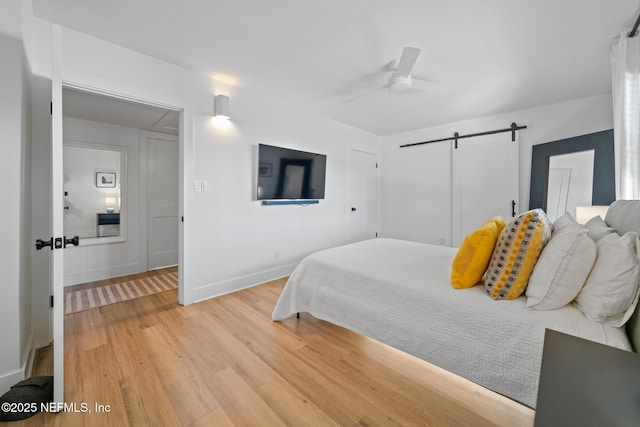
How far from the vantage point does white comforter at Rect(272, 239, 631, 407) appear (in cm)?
122

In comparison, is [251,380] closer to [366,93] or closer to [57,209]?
[57,209]

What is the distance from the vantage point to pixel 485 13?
176cm

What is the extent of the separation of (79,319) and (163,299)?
686 mm

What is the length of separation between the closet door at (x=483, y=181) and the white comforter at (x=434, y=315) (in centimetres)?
219

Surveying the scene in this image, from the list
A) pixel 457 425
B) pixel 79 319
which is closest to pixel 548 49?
pixel 457 425

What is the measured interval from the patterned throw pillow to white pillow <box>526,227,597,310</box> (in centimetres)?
7

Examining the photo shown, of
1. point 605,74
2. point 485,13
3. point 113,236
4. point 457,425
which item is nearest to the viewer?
point 457,425

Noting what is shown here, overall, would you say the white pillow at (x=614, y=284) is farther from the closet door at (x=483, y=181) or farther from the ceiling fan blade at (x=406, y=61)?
the closet door at (x=483, y=181)

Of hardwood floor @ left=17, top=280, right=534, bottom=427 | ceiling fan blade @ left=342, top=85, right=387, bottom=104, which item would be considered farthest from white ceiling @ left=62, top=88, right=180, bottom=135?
hardwood floor @ left=17, top=280, right=534, bottom=427

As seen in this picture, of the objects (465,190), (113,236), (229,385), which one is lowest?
(229,385)

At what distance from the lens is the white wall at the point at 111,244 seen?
3.38m

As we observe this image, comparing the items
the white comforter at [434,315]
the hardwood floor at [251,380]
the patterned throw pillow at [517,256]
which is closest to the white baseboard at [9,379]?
the hardwood floor at [251,380]

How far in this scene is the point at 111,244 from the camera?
370cm

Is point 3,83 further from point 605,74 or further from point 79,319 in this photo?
point 605,74
